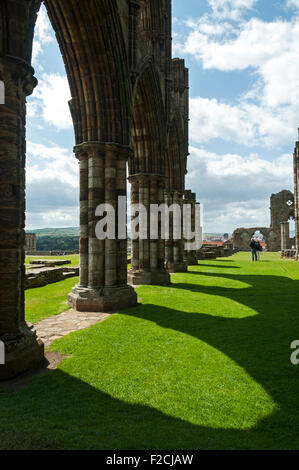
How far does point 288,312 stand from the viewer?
21.5 ft

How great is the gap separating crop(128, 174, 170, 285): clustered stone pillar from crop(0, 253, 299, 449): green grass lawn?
497 cm

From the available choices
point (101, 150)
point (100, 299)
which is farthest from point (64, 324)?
point (101, 150)

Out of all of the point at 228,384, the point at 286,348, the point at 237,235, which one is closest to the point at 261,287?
the point at 286,348

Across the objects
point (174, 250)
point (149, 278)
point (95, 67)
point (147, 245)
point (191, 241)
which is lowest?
point (149, 278)

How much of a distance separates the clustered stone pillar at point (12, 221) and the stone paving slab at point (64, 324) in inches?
38.4

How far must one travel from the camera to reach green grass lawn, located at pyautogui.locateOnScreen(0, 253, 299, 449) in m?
2.41

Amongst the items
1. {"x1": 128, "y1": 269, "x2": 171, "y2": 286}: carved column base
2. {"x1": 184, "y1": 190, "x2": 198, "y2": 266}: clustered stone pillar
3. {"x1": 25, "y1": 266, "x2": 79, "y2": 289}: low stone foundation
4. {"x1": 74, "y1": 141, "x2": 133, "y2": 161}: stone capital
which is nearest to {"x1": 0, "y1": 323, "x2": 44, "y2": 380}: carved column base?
{"x1": 74, "y1": 141, "x2": 133, "y2": 161}: stone capital

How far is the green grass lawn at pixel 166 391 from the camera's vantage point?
2414mm

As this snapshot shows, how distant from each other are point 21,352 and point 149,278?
24.4 feet

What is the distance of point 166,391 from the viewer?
3217 mm

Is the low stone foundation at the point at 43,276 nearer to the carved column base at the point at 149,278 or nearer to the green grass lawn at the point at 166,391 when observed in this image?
the carved column base at the point at 149,278

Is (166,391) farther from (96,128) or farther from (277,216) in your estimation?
(277,216)

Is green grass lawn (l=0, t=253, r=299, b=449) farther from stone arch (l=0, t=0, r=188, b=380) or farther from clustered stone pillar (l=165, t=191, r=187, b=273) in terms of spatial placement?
clustered stone pillar (l=165, t=191, r=187, b=273)

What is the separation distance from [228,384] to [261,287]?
283 inches
